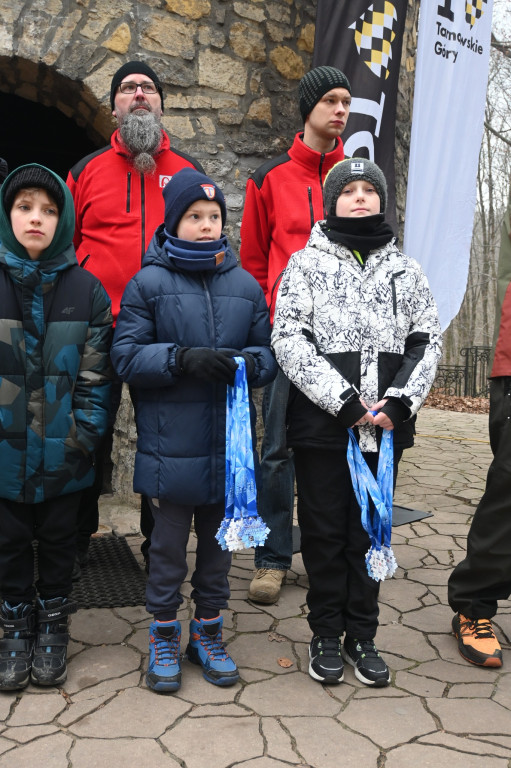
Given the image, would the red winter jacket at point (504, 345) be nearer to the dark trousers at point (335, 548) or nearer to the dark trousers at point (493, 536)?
the dark trousers at point (493, 536)

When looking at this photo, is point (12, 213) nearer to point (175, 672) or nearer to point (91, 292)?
point (91, 292)

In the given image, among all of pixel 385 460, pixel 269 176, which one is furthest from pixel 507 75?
pixel 385 460

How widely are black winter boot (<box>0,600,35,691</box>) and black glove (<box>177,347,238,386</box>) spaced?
1077 mm

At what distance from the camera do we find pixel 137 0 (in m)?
4.42

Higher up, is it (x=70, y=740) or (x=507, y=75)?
(x=507, y=75)

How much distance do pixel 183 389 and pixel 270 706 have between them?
3.68 ft

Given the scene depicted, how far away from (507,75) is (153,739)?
1886 cm

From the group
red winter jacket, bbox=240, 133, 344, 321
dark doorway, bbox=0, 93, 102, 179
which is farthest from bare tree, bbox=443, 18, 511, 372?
red winter jacket, bbox=240, 133, 344, 321

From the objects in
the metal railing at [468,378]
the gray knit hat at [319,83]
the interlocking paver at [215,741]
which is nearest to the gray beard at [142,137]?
the gray knit hat at [319,83]

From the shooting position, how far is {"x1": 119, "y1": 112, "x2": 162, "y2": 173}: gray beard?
3.13 metres

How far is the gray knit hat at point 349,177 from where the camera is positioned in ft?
8.57

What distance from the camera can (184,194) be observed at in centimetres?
258

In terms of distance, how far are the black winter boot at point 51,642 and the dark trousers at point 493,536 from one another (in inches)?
60.4

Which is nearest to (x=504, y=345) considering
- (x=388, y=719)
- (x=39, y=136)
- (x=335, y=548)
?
(x=335, y=548)
